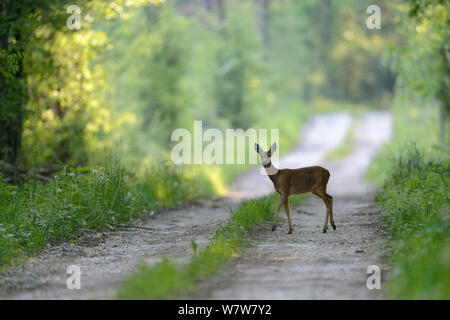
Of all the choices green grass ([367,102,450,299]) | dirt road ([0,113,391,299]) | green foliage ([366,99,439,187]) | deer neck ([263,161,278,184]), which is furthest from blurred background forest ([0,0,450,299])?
deer neck ([263,161,278,184])

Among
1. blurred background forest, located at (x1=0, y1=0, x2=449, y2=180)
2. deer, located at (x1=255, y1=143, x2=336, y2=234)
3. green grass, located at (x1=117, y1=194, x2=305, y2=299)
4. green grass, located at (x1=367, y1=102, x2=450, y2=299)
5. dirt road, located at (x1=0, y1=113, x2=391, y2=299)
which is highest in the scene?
blurred background forest, located at (x1=0, y1=0, x2=449, y2=180)

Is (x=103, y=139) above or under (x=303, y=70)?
under

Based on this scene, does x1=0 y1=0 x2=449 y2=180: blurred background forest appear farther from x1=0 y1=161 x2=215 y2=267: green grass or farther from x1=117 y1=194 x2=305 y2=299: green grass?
x1=117 y1=194 x2=305 y2=299: green grass

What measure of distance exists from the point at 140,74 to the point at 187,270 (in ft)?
69.7

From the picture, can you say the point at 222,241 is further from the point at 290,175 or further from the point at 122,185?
the point at 122,185

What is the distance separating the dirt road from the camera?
6547 millimetres

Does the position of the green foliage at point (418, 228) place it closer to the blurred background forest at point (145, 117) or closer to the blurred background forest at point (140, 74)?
the blurred background forest at point (145, 117)

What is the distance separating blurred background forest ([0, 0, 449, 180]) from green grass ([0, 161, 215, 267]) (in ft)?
3.61

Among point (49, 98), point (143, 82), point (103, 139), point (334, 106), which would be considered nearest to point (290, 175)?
point (49, 98)

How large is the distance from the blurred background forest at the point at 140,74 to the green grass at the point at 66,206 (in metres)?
1.10

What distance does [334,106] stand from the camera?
2261 inches

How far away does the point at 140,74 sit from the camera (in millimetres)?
27469

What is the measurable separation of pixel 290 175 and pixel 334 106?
48143 millimetres
